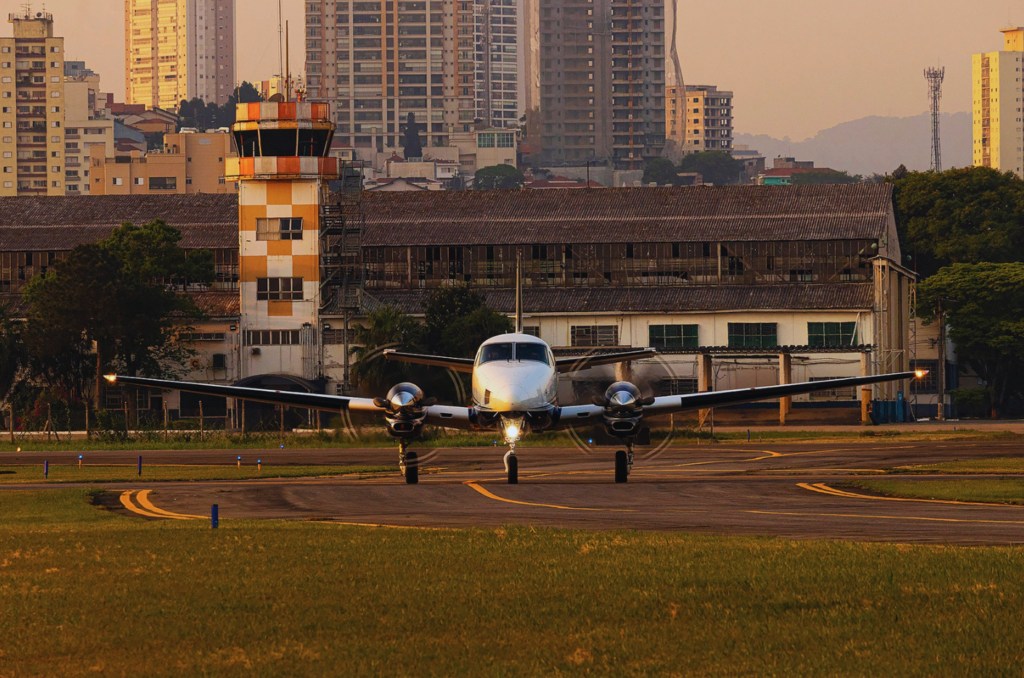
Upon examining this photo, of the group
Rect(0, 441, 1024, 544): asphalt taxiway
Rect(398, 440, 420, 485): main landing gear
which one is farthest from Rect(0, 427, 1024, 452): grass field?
Rect(398, 440, 420, 485): main landing gear

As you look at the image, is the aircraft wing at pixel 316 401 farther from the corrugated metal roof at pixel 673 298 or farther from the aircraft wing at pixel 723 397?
the corrugated metal roof at pixel 673 298

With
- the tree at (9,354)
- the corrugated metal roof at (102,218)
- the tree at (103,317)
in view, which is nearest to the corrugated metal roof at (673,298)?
the corrugated metal roof at (102,218)

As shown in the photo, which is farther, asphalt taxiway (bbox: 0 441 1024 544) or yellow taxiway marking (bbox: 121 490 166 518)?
yellow taxiway marking (bbox: 121 490 166 518)

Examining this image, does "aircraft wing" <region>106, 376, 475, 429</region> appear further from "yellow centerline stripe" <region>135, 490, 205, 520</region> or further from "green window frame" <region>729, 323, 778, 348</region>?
"green window frame" <region>729, 323, 778, 348</region>

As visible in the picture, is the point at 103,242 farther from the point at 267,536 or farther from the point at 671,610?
the point at 671,610

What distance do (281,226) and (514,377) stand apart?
57682 millimetres

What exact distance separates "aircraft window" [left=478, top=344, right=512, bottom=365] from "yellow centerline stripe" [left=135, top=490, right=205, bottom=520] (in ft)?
28.9

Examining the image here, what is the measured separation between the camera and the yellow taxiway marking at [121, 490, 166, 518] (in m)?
31.0

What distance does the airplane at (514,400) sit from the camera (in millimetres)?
34250

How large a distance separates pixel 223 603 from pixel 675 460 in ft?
115

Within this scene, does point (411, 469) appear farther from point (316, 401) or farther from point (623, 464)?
point (623, 464)

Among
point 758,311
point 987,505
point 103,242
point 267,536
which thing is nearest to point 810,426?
point 758,311

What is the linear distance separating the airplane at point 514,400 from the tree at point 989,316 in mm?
69096

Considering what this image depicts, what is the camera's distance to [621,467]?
37.6 m
